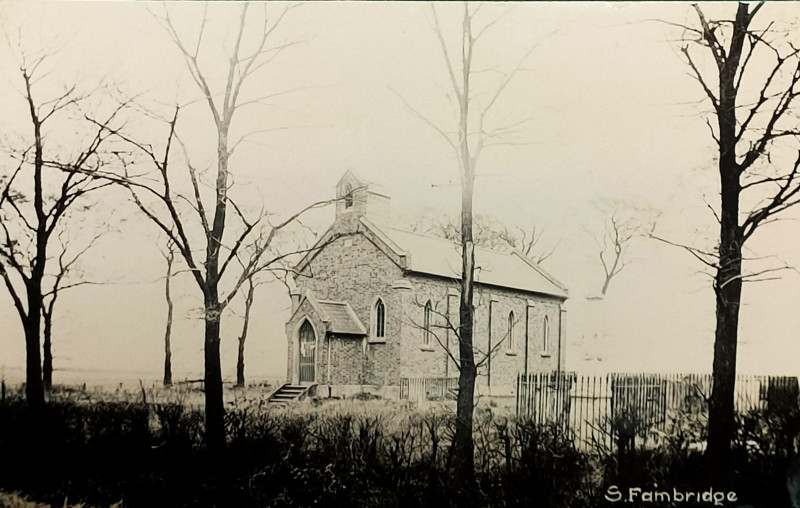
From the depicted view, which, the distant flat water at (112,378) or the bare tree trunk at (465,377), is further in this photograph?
the distant flat water at (112,378)

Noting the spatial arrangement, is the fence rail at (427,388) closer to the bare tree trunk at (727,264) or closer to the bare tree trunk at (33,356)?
the bare tree trunk at (727,264)

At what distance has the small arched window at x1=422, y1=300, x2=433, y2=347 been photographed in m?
3.03

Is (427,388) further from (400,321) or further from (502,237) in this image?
(502,237)

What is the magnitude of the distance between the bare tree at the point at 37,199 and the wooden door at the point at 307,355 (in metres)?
1.18

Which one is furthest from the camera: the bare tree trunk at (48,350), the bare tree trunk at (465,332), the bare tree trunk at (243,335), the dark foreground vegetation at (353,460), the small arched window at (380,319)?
the bare tree trunk at (48,350)

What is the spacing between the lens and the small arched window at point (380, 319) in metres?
3.17

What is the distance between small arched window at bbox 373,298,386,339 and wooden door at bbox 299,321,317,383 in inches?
9.7

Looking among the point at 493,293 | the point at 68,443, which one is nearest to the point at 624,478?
the point at 493,293

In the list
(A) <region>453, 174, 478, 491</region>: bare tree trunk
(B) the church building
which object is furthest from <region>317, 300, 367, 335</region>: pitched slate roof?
(A) <region>453, 174, 478, 491</region>: bare tree trunk

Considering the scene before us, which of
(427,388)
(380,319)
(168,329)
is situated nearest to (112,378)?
(168,329)

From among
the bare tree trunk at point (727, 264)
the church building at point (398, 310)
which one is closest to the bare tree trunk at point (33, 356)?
the church building at point (398, 310)

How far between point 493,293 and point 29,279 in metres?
2.22

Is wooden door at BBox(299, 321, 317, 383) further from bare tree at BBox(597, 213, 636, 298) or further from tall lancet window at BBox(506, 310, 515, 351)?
bare tree at BBox(597, 213, 636, 298)

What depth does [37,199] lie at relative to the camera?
3.80 metres
